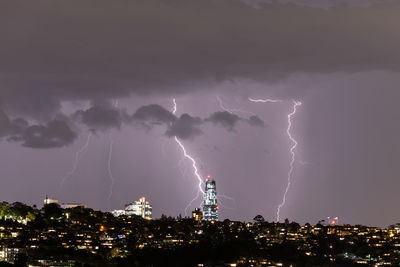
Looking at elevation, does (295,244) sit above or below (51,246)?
above

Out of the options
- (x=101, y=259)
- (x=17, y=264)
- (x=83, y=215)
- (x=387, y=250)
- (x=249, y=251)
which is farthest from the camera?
(x=83, y=215)

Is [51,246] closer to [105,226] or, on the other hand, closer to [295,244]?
[105,226]

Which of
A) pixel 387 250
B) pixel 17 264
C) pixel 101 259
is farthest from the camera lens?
pixel 387 250

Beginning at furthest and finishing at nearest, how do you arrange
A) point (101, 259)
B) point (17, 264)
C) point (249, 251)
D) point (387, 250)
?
point (387, 250) → point (249, 251) → point (101, 259) → point (17, 264)

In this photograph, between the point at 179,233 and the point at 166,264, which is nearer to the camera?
the point at 166,264

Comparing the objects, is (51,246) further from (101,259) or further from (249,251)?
(249,251)

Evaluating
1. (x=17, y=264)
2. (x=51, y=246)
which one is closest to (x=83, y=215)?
(x=51, y=246)

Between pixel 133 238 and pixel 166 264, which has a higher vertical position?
pixel 133 238

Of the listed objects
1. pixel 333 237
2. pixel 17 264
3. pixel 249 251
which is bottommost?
pixel 17 264

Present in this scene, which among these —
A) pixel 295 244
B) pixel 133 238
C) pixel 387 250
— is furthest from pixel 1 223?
pixel 387 250
